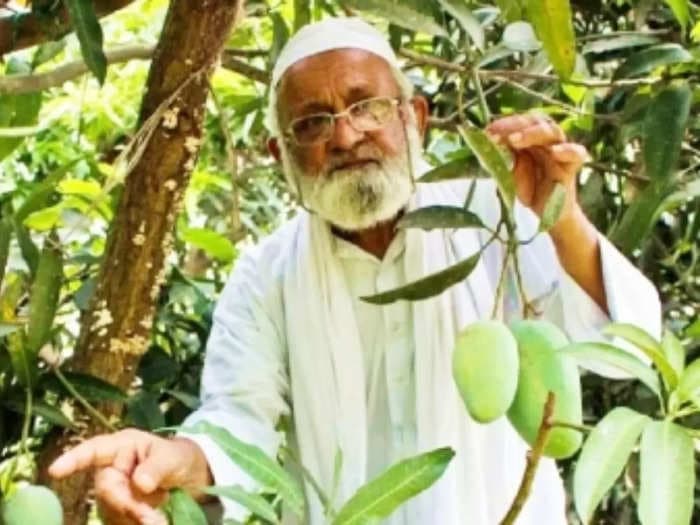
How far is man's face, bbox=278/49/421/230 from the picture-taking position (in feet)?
3.99

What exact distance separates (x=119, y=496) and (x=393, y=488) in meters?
0.19

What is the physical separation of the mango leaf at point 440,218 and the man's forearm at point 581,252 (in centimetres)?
14

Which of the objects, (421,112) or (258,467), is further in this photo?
(421,112)

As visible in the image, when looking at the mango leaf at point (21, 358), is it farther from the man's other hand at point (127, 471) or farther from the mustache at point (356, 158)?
the mustache at point (356, 158)

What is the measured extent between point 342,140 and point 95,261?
1.02 ft

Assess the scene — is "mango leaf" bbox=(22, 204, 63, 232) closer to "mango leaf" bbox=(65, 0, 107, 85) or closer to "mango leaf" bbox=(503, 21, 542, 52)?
"mango leaf" bbox=(65, 0, 107, 85)

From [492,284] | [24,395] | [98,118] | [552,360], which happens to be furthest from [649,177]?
[98,118]

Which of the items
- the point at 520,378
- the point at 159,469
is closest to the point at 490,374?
the point at 520,378

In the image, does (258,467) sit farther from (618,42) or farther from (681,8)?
(618,42)

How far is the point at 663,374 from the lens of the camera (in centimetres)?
67

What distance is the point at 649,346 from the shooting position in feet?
2.23

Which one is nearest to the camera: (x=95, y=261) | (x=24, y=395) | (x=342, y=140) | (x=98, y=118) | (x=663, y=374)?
(x=663, y=374)

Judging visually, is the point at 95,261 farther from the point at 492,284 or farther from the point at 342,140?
the point at 492,284

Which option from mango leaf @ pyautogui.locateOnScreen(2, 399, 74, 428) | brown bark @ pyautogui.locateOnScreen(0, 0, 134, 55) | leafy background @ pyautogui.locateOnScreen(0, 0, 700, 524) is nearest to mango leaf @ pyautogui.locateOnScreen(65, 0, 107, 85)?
leafy background @ pyautogui.locateOnScreen(0, 0, 700, 524)
